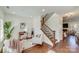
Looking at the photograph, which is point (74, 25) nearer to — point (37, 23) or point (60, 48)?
point (60, 48)

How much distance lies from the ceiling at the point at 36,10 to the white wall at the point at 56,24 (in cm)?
10

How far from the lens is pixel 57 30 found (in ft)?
8.20

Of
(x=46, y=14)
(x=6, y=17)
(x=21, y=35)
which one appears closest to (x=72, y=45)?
(x=46, y=14)

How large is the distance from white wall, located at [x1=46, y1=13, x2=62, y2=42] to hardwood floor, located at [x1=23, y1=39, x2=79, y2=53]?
0.37 ft

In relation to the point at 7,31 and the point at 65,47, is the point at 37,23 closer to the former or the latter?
the point at 7,31

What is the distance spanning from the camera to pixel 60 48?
98.8 inches

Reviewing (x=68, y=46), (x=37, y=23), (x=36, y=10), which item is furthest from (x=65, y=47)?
(x=36, y=10)

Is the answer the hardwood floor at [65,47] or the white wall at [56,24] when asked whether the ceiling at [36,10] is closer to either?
the white wall at [56,24]

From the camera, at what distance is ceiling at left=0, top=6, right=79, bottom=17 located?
250 centimetres

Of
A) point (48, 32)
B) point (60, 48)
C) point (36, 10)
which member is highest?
point (36, 10)

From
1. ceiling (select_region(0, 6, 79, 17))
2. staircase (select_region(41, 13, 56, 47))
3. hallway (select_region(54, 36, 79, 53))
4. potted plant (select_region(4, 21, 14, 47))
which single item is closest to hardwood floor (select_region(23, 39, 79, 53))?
hallway (select_region(54, 36, 79, 53))

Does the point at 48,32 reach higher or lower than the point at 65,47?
higher

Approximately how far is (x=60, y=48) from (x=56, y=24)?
435mm
